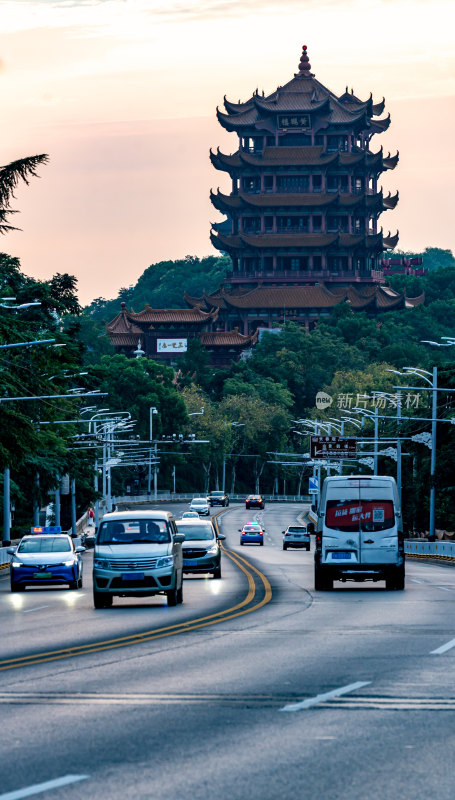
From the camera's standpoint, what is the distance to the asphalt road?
9.44 meters

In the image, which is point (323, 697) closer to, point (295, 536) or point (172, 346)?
point (295, 536)

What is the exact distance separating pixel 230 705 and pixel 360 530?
19.4 metres

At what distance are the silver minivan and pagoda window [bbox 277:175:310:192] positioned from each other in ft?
513

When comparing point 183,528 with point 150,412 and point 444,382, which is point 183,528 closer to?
point 444,382

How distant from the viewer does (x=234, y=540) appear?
284 ft

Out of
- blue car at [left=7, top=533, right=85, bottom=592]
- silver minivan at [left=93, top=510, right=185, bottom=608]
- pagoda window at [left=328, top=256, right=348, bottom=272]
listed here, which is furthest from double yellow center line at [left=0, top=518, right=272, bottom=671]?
pagoda window at [left=328, top=256, right=348, bottom=272]

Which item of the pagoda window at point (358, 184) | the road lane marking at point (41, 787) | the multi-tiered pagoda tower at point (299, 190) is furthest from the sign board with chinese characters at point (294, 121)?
the road lane marking at point (41, 787)

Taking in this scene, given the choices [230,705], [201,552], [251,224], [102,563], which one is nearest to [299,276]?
[251,224]

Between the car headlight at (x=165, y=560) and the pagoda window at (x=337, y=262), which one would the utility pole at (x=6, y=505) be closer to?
the car headlight at (x=165, y=560)

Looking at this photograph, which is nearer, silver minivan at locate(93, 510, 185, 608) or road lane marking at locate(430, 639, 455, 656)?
road lane marking at locate(430, 639, 455, 656)

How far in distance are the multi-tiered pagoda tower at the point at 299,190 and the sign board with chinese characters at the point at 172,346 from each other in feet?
32.6

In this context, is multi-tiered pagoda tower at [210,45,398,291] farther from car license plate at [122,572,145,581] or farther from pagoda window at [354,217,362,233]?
car license plate at [122,572,145,581]

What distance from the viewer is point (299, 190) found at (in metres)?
182

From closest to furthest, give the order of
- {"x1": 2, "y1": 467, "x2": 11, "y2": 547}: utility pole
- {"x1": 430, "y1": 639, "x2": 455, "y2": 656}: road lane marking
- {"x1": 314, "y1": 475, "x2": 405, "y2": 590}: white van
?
{"x1": 430, "y1": 639, "x2": 455, "y2": 656}: road lane marking < {"x1": 314, "y1": 475, "x2": 405, "y2": 590}: white van < {"x1": 2, "y1": 467, "x2": 11, "y2": 547}: utility pole
